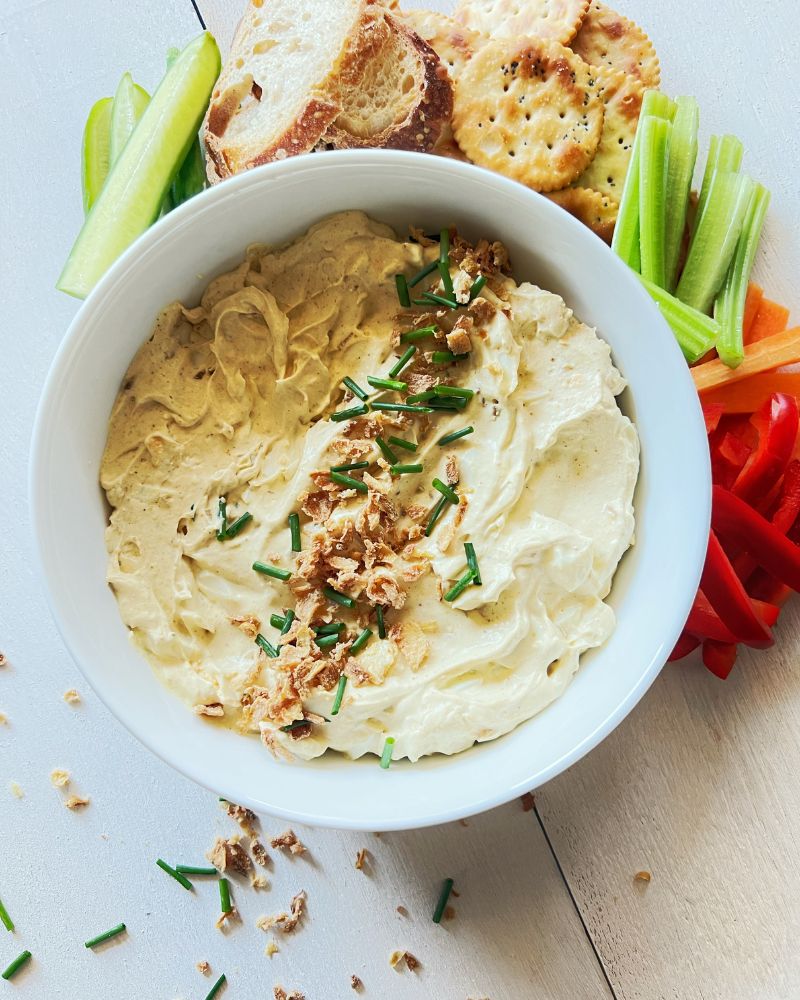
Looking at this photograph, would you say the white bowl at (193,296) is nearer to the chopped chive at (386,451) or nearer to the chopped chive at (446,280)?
the chopped chive at (446,280)

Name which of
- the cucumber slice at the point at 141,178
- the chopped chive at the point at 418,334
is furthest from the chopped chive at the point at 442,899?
the cucumber slice at the point at 141,178

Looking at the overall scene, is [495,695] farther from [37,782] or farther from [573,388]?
[37,782]

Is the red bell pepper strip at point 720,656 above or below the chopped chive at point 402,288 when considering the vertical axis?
below

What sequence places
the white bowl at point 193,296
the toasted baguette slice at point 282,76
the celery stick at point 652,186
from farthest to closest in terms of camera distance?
the celery stick at point 652,186 → the toasted baguette slice at point 282,76 → the white bowl at point 193,296

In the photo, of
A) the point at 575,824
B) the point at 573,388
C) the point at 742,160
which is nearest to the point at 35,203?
the point at 573,388

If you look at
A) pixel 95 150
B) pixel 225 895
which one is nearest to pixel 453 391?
pixel 95 150

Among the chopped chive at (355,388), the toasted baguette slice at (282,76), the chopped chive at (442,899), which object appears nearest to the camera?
the chopped chive at (355,388)
